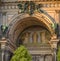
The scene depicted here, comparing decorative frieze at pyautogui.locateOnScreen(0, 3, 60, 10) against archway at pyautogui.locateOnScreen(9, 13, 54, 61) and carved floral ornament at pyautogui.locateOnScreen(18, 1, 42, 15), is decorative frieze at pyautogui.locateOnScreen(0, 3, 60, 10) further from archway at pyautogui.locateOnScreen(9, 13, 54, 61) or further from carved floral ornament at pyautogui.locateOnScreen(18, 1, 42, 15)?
archway at pyautogui.locateOnScreen(9, 13, 54, 61)

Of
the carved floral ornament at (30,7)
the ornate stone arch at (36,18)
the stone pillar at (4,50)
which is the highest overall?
the carved floral ornament at (30,7)

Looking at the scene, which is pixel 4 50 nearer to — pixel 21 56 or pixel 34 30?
pixel 21 56

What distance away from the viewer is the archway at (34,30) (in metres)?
25.1

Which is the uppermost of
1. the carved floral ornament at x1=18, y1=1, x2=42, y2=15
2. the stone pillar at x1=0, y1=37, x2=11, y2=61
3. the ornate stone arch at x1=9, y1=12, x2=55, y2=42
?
the carved floral ornament at x1=18, y1=1, x2=42, y2=15

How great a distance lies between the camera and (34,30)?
88.0 feet

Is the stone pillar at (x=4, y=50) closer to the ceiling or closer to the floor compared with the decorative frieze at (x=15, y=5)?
closer to the floor

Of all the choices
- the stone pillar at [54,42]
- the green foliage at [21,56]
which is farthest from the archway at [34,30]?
the green foliage at [21,56]

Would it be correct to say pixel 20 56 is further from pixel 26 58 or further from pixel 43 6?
pixel 43 6

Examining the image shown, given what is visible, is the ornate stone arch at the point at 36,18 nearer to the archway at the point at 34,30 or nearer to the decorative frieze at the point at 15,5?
the archway at the point at 34,30

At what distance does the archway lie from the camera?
2508cm

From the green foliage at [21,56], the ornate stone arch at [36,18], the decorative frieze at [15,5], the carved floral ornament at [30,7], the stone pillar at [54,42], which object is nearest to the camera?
the green foliage at [21,56]

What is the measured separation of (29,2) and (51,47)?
2885 millimetres

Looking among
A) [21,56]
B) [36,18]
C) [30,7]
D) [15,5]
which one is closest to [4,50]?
[21,56]

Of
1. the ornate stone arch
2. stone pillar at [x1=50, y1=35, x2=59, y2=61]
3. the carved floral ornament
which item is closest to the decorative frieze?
the carved floral ornament
